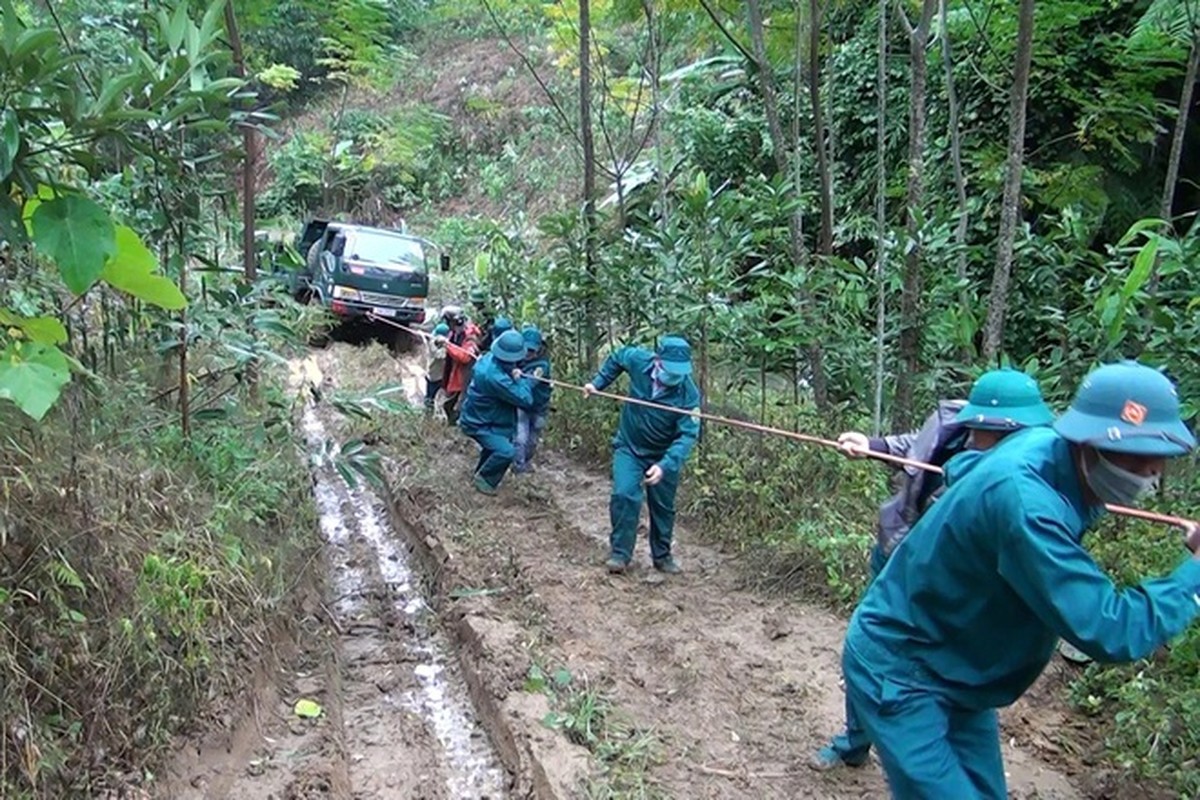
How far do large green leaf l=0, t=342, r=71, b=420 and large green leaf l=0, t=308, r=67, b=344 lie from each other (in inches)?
3.2

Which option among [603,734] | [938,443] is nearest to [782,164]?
[938,443]

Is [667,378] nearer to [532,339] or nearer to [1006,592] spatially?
[532,339]

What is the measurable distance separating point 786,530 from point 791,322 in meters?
1.87

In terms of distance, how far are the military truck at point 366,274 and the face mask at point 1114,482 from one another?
605 inches

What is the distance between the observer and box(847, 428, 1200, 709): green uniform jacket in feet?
7.43

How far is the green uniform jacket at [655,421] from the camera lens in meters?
6.80

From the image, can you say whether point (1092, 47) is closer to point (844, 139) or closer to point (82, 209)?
point (844, 139)

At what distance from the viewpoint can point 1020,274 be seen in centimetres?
780

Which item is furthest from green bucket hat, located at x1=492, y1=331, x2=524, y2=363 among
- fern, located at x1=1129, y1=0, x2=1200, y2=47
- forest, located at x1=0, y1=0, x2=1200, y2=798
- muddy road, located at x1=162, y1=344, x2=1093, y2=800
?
fern, located at x1=1129, y1=0, x2=1200, y2=47

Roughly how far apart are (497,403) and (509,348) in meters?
0.57

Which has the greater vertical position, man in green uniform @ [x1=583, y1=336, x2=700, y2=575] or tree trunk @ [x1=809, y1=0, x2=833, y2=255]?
tree trunk @ [x1=809, y1=0, x2=833, y2=255]

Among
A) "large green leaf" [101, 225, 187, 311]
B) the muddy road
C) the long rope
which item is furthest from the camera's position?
the muddy road

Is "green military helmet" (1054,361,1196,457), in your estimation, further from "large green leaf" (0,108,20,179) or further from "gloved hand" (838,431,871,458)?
"large green leaf" (0,108,20,179)

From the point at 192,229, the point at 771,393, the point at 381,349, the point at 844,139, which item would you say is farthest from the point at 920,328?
the point at 381,349
